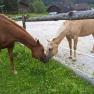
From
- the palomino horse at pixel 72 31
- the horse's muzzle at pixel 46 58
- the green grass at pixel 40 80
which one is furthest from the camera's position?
the palomino horse at pixel 72 31

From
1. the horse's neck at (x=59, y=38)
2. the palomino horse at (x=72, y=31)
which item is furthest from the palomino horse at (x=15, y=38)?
the horse's neck at (x=59, y=38)

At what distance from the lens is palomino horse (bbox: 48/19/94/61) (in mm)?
8578

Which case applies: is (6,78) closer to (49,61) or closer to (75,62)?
(49,61)

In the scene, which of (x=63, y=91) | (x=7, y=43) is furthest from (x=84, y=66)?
A: (x=63, y=91)

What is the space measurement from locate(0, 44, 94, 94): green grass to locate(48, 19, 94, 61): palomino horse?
1.99 feet

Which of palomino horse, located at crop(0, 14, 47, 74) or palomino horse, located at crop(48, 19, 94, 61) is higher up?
palomino horse, located at crop(0, 14, 47, 74)

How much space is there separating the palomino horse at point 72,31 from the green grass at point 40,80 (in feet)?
1.99

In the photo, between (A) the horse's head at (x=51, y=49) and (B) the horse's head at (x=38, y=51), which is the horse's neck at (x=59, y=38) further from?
(B) the horse's head at (x=38, y=51)

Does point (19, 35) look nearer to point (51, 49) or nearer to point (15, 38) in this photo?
point (15, 38)

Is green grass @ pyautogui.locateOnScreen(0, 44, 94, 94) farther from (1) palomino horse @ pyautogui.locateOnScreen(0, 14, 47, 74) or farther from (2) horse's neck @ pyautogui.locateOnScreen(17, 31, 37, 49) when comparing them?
(2) horse's neck @ pyautogui.locateOnScreen(17, 31, 37, 49)

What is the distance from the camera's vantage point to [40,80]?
6570mm

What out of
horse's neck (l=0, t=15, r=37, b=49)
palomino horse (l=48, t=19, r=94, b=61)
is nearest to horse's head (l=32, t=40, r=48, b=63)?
horse's neck (l=0, t=15, r=37, b=49)

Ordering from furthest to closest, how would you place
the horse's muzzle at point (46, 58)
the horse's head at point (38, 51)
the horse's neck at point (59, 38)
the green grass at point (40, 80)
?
the horse's neck at point (59, 38) < the horse's muzzle at point (46, 58) < the horse's head at point (38, 51) < the green grass at point (40, 80)

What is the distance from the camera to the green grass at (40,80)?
579 centimetres
